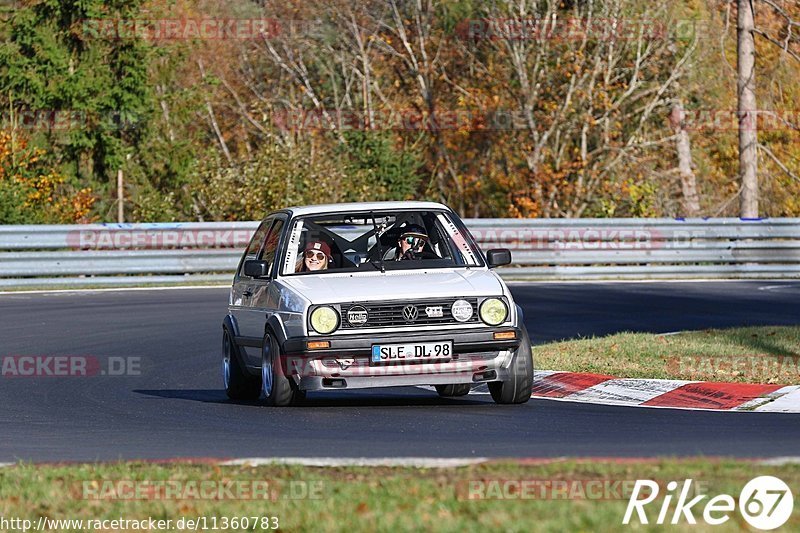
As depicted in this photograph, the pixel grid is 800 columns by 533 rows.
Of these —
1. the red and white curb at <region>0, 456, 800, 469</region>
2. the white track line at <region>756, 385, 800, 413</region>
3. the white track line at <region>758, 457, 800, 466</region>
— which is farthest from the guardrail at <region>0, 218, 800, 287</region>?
the white track line at <region>758, 457, 800, 466</region>

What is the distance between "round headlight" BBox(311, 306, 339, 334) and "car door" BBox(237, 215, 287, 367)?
762mm

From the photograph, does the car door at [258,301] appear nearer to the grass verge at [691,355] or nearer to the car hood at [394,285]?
the car hood at [394,285]

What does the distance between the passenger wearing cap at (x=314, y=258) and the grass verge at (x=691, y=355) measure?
2778mm

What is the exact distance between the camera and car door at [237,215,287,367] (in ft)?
39.3

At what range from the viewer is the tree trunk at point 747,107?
31969 mm

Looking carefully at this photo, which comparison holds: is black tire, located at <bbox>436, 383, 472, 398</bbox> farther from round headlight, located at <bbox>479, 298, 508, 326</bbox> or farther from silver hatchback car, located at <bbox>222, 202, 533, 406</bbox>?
round headlight, located at <bbox>479, 298, 508, 326</bbox>

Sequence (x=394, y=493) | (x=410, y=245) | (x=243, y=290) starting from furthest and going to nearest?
(x=243, y=290) < (x=410, y=245) < (x=394, y=493)

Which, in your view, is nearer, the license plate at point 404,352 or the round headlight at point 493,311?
the license plate at point 404,352

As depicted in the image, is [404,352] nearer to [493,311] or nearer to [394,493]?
[493,311]

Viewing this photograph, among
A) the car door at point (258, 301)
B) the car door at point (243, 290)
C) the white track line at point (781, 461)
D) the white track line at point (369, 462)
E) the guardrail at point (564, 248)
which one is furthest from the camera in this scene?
the guardrail at point (564, 248)

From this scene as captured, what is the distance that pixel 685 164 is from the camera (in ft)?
142

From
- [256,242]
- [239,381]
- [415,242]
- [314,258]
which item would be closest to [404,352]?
[314,258]

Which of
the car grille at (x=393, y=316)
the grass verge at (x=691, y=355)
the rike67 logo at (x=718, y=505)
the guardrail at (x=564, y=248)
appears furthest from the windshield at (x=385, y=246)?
the guardrail at (x=564, y=248)

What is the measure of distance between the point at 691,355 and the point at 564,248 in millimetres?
13257
